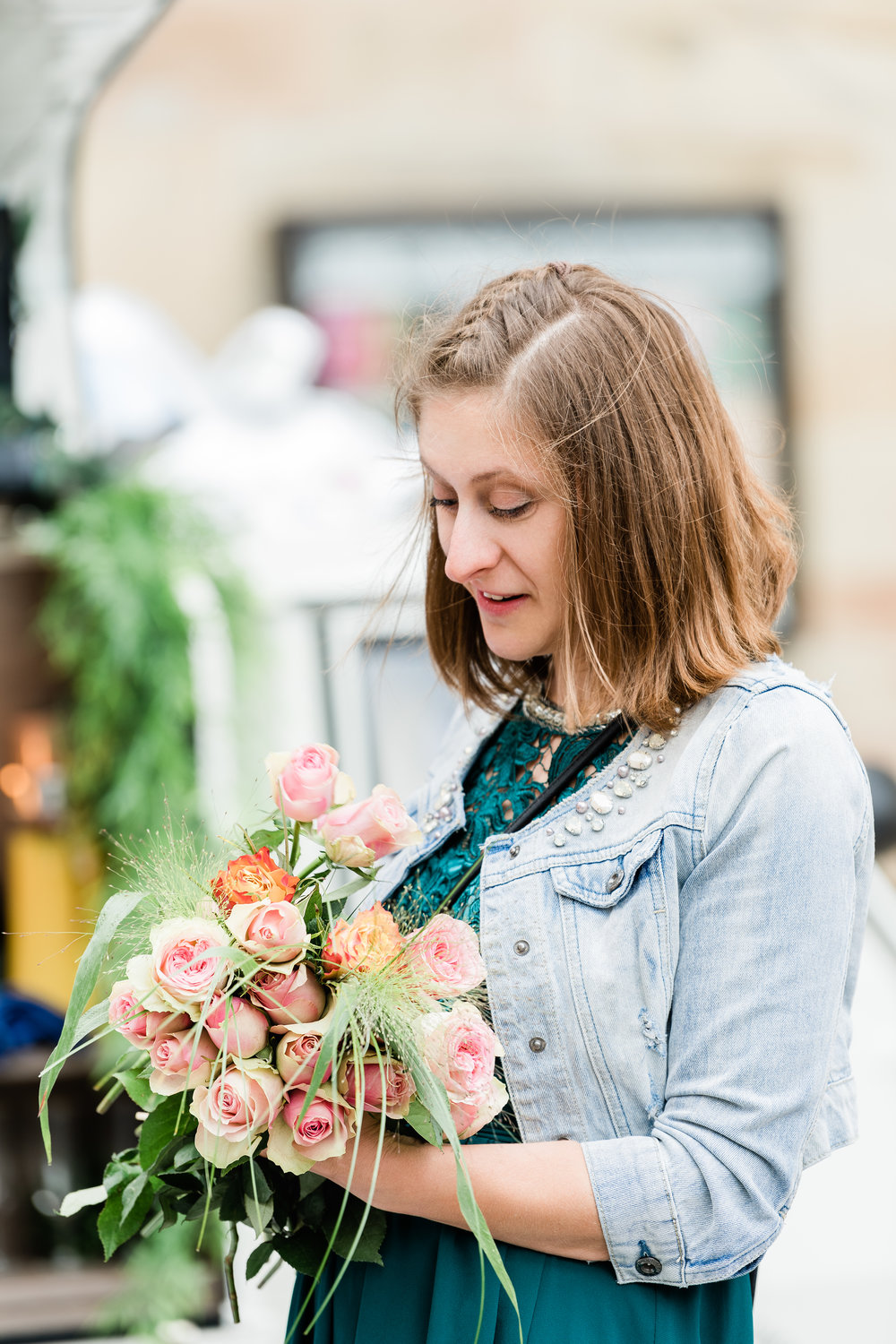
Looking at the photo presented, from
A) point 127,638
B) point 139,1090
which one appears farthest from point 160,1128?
point 127,638

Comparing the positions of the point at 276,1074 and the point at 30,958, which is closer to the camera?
the point at 276,1074

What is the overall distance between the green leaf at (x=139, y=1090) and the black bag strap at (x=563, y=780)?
0.28 metres

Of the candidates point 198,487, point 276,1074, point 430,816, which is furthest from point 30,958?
point 276,1074

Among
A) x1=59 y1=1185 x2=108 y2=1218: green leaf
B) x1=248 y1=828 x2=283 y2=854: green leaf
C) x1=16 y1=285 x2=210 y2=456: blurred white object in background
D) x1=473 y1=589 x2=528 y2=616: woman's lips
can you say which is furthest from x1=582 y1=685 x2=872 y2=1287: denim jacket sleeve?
x1=16 y1=285 x2=210 y2=456: blurred white object in background

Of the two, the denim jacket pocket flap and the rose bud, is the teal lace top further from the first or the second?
the rose bud

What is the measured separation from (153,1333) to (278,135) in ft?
9.35

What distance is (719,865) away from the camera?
901mm

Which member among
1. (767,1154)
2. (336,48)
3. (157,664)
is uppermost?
(336,48)

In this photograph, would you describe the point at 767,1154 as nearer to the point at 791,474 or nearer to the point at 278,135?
the point at 791,474

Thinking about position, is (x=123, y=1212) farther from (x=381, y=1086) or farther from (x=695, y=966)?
(x=695, y=966)

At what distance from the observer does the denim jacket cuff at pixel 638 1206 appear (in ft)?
2.91

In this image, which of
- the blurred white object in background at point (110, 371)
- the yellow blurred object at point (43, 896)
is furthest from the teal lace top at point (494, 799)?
the blurred white object in background at point (110, 371)

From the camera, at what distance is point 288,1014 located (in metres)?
0.85

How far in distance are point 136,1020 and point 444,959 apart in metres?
0.23
